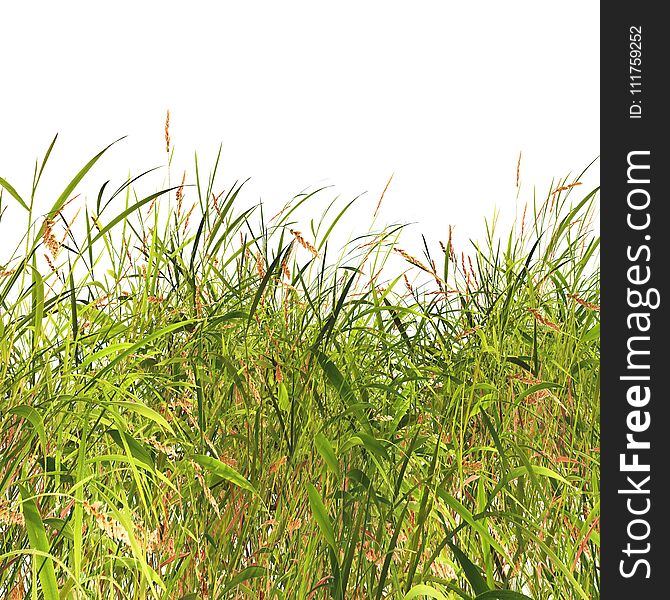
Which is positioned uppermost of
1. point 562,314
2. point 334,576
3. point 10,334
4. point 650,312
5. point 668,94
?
point 668,94

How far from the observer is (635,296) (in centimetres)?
219

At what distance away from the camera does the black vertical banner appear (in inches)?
81.4

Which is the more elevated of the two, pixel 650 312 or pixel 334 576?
pixel 650 312

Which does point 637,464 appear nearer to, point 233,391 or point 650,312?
point 650,312

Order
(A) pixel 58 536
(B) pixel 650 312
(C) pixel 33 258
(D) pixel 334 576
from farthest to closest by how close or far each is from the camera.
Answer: (B) pixel 650 312, (C) pixel 33 258, (D) pixel 334 576, (A) pixel 58 536

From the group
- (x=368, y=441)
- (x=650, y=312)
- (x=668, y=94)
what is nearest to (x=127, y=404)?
(x=368, y=441)

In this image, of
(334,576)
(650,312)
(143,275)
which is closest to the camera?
(334,576)

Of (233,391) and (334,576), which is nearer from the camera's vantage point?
(334,576)

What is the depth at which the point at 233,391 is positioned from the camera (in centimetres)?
227

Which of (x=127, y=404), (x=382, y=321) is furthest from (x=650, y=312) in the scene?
(x=127, y=404)

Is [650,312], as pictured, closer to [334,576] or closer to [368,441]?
[368,441]

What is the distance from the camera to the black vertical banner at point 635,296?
6.79 ft

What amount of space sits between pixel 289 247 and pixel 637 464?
1.01m

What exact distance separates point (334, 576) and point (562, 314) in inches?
57.2
